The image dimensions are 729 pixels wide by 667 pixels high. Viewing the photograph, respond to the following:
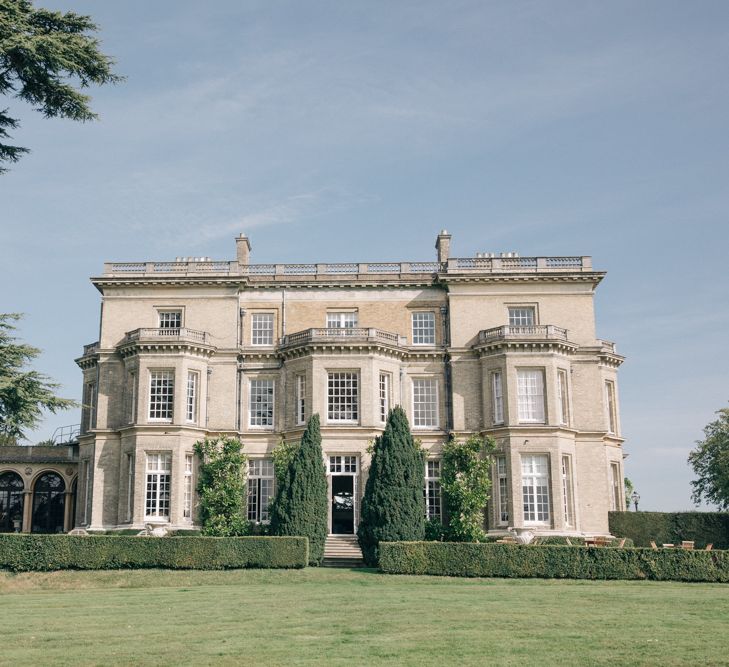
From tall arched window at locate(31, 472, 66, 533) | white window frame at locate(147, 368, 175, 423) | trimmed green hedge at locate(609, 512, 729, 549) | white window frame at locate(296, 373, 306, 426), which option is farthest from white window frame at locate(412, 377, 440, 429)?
tall arched window at locate(31, 472, 66, 533)

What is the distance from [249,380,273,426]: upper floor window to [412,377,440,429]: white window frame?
21.6 ft

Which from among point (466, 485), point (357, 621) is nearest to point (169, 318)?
point (466, 485)

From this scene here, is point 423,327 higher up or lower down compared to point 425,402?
higher up

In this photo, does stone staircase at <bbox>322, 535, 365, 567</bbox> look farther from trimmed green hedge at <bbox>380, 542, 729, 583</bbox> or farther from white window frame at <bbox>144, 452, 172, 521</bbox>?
white window frame at <bbox>144, 452, 172, 521</bbox>

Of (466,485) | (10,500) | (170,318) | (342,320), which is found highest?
(170,318)

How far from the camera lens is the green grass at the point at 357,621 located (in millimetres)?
15805

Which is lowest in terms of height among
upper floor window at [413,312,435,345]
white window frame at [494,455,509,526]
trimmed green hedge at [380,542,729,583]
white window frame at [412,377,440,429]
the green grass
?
the green grass

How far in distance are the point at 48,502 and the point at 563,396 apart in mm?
27627

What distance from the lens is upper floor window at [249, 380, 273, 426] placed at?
40.8 meters

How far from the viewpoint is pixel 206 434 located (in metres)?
39.8

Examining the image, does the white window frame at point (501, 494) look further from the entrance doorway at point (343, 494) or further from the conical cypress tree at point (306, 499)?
the conical cypress tree at point (306, 499)

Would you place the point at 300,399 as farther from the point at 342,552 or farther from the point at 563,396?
the point at 563,396

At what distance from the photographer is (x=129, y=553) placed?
30.6 metres

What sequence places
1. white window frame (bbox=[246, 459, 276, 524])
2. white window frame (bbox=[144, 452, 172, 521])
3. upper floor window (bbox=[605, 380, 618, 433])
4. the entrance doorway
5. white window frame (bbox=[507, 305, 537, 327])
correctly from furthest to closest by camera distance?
upper floor window (bbox=[605, 380, 618, 433]) → white window frame (bbox=[507, 305, 537, 327]) → white window frame (bbox=[246, 459, 276, 524]) → the entrance doorway → white window frame (bbox=[144, 452, 172, 521])
